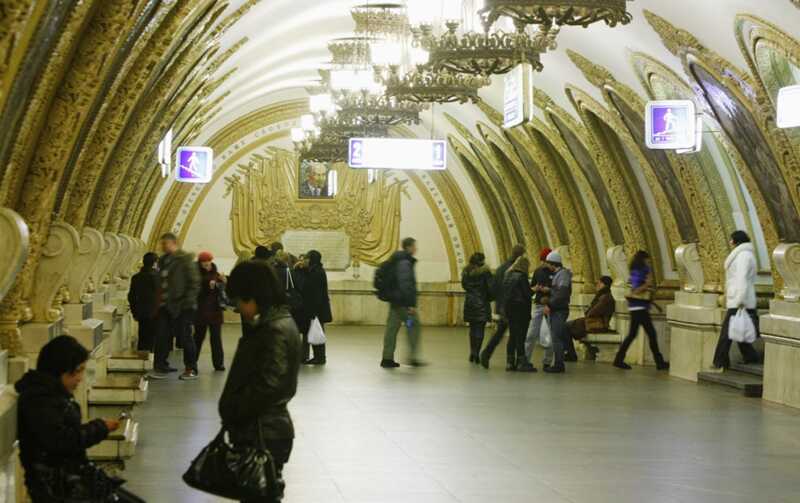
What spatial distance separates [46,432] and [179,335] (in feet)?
30.3

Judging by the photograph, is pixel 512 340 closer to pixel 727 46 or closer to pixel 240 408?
pixel 727 46

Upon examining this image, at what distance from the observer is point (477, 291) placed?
1606 centimetres

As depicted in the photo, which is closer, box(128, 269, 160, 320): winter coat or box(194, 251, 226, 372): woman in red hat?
box(128, 269, 160, 320): winter coat

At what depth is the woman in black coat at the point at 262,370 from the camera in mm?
5109

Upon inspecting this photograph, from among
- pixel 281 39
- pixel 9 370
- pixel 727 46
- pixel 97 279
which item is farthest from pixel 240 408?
pixel 281 39

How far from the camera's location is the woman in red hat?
1457 cm

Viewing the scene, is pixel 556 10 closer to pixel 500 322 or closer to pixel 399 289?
pixel 399 289

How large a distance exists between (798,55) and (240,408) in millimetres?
8054

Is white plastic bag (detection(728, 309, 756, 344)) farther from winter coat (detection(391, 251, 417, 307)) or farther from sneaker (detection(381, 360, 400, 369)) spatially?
sneaker (detection(381, 360, 400, 369))

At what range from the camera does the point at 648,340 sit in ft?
56.4

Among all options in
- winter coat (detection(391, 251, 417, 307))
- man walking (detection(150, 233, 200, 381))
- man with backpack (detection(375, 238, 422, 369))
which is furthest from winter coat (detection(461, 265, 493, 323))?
man walking (detection(150, 233, 200, 381))

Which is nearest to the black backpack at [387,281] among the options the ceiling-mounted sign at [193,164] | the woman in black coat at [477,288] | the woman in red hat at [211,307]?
the woman in black coat at [477,288]

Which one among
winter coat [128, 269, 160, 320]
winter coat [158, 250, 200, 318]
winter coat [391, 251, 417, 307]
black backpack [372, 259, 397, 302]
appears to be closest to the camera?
winter coat [158, 250, 200, 318]

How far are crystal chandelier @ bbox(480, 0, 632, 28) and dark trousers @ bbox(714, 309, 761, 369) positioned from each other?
555 centimetres
